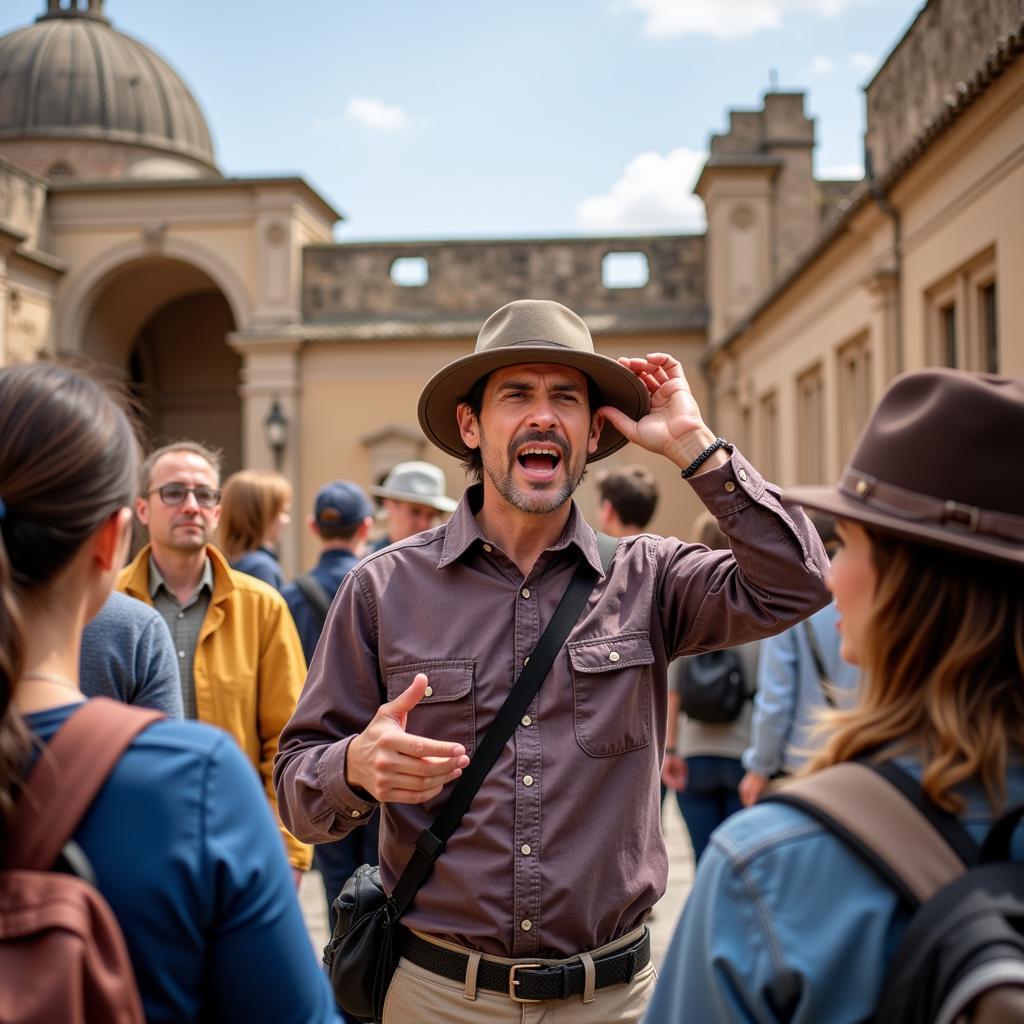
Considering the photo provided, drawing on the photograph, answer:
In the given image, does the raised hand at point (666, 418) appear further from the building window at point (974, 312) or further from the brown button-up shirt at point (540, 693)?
the building window at point (974, 312)

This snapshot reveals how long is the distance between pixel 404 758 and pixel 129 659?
110cm

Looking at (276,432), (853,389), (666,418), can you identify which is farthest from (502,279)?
(666,418)

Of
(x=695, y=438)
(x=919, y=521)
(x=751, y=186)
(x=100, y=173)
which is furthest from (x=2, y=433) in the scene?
(x=100, y=173)

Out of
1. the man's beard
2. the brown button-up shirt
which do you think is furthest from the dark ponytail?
the man's beard

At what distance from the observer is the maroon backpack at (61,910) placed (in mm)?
1385

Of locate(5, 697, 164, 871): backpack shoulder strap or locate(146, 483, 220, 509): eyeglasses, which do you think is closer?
locate(5, 697, 164, 871): backpack shoulder strap

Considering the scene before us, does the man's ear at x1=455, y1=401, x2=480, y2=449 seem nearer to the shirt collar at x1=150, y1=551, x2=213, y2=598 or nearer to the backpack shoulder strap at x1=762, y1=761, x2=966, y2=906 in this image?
the shirt collar at x1=150, y1=551, x2=213, y2=598

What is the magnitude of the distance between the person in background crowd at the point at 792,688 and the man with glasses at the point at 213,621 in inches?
71.6

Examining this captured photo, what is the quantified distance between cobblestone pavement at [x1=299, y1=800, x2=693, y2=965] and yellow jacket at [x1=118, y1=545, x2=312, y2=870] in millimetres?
1649

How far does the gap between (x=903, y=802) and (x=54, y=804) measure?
3.13 ft

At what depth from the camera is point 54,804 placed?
1.46 metres

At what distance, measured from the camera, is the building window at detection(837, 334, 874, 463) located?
1444cm

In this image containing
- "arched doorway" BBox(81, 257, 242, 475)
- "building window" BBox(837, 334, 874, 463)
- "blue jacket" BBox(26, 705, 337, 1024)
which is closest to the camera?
"blue jacket" BBox(26, 705, 337, 1024)

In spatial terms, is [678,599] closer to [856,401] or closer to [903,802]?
[903,802]
